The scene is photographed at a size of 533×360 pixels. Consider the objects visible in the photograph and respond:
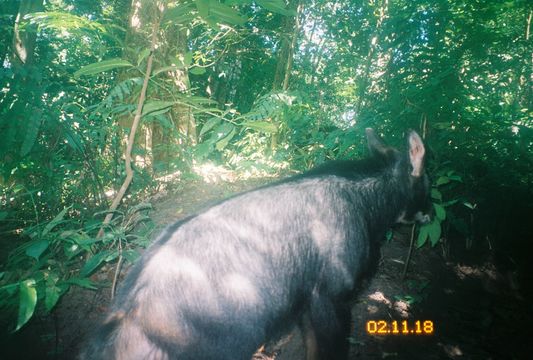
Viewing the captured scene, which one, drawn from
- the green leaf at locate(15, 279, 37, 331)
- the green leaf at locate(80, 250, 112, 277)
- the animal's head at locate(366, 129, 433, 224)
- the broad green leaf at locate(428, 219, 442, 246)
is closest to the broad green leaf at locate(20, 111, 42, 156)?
the green leaf at locate(80, 250, 112, 277)

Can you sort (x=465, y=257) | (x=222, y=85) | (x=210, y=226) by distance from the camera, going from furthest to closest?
1. (x=222, y=85)
2. (x=465, y=257)
3. (x=210, y=226)

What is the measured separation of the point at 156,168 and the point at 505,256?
599cm

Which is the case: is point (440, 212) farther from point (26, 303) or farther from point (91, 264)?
point (26, 303)

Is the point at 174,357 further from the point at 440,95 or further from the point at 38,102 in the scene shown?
the point at 440,95

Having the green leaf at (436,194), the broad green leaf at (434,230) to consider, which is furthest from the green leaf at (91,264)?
the green leaf at (436,194)

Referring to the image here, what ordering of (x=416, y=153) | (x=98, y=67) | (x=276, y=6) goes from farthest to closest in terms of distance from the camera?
(x=416, y=153)
(x=98, y=67)
(x=276, y=6)

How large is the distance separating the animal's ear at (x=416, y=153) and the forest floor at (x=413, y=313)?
1.27 metres

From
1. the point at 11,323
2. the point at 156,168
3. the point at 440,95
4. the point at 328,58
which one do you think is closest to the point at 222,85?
the point at 328,58

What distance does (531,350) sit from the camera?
3428 mm

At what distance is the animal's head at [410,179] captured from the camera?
299cm

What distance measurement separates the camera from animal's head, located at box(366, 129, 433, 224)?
2.99m

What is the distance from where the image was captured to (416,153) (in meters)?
2.84

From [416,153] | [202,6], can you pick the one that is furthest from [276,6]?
[416,153]
